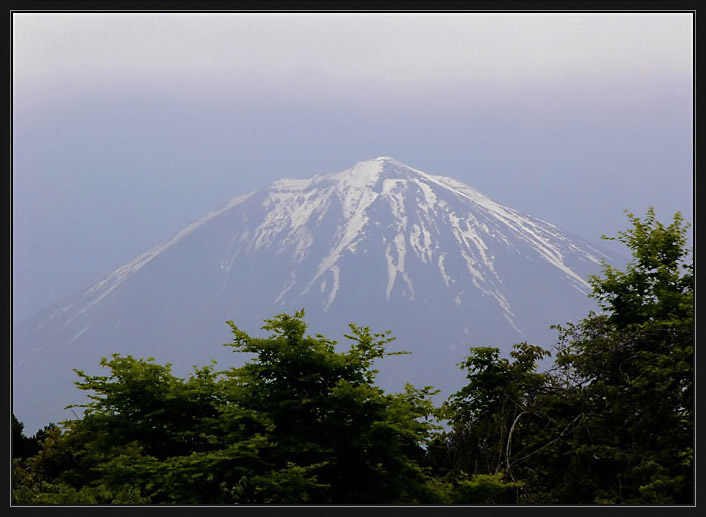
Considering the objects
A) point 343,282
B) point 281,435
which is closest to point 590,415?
point 281,435

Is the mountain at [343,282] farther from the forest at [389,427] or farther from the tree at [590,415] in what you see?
the forest at [389,427]

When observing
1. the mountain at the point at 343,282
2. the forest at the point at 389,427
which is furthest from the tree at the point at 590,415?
the mountain at the point at 343,282

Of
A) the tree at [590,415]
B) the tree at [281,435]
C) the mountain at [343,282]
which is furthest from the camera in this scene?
the mountain at [343,282]

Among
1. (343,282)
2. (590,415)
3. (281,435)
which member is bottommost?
(281,435)

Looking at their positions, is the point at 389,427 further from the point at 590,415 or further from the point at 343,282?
the point at 343,282

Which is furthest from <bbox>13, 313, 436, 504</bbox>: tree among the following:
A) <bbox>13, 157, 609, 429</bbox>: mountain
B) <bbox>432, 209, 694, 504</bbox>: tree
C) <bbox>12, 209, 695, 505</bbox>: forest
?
<bbox>13, 157, 609, 429</bbox>: mountain

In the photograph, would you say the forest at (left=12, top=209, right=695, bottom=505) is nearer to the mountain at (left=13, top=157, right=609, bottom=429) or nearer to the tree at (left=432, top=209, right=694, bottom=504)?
the tree at (left=432, top=209, right=694, bottom=504)
